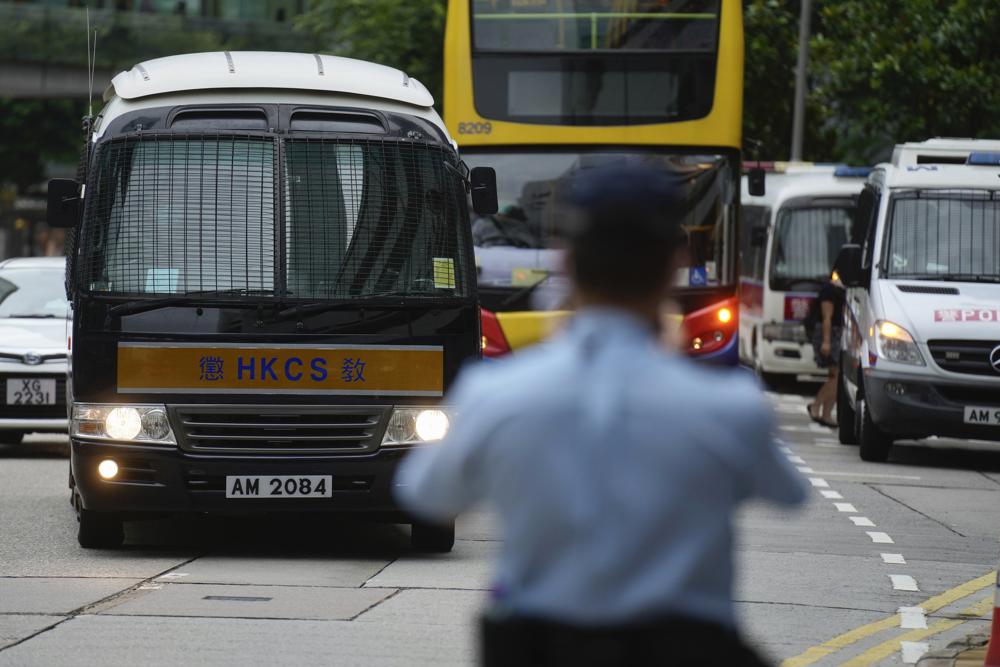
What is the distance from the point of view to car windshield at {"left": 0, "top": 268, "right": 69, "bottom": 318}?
59.4 feet

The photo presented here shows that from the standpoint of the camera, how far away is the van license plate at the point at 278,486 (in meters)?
10.6

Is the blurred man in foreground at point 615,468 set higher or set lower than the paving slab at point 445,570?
higher

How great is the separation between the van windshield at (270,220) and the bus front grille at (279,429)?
0.61 metres

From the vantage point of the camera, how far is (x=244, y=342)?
10.6m

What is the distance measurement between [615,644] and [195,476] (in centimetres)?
736

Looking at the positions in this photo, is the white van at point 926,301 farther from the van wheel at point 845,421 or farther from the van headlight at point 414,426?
the van headlight at point 414,426

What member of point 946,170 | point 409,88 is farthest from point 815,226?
point 409,88

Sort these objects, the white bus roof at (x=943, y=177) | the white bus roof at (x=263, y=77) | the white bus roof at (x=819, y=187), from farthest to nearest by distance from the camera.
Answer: the white bus roof at (x=819, y=187) → the white bus roof at (x=943, y=177) → the white bus roof at (x=263, y=77)

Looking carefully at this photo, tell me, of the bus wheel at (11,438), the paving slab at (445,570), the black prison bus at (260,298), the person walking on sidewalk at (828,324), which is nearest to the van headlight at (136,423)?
the black prison bus at (260,298)

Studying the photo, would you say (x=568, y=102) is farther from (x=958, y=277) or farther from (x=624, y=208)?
(x=624, y=208)

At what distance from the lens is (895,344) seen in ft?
59.4

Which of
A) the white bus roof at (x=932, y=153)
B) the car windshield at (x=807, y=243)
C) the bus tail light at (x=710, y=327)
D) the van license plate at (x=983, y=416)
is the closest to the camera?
the van license plate at (x=983, y=416)

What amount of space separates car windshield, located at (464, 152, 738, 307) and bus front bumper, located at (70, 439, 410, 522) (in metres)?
7.34

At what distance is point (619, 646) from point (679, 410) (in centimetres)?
40
